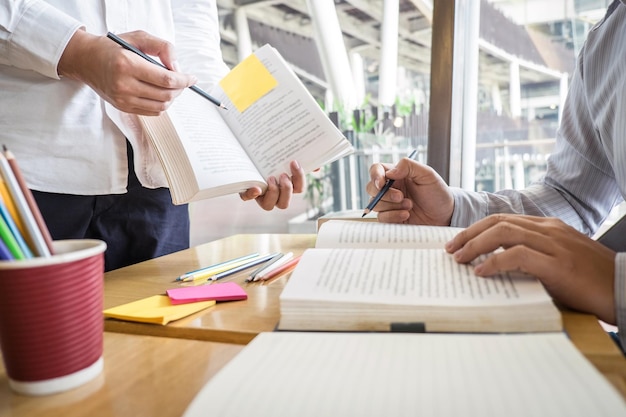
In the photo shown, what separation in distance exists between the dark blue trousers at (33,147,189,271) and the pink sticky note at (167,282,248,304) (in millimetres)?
447

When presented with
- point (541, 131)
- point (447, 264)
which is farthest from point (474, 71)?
point (447, 264)

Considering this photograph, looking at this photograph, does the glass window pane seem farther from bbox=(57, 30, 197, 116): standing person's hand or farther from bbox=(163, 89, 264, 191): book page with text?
bbox=(57, 30, 197, 116): standing person's hand

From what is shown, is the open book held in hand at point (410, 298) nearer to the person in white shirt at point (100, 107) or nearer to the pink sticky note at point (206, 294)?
the pink sticky note at point (206, 294)

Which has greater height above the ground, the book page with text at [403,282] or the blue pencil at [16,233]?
the blue pencil at [16,233]

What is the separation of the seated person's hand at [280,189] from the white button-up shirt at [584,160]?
0.34 meters

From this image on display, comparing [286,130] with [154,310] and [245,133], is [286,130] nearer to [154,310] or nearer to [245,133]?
[245,133]

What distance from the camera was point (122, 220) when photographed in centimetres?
113

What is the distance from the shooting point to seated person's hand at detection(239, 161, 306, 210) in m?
1.00

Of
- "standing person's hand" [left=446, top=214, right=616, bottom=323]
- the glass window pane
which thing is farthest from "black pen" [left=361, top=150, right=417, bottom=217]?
the glass window pane

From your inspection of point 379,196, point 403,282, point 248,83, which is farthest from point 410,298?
point 248,83

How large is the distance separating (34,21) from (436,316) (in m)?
0.77

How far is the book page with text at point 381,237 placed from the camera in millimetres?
827

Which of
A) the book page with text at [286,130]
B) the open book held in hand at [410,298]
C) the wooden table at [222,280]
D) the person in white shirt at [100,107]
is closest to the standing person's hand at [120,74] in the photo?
the person in white shirt at [100,107]

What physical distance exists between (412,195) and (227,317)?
0.61 metres
